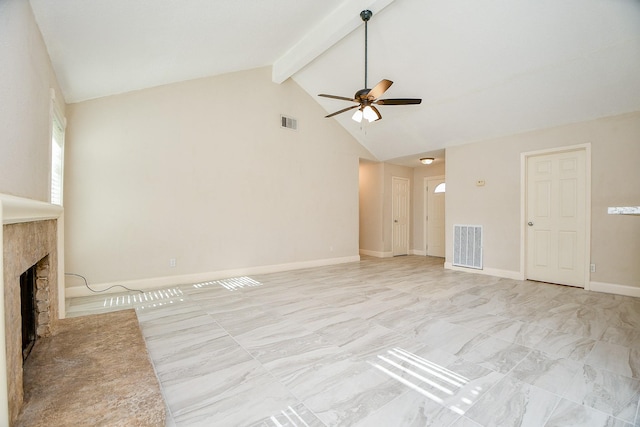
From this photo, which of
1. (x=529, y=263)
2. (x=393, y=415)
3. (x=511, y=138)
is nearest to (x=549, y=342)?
(x=393, y=415)

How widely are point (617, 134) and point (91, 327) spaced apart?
6.85 metres

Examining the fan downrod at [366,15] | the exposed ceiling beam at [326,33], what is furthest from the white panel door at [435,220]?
the fan downrod at [366,15]

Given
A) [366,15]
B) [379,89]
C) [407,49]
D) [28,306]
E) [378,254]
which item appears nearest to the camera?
[28,306]

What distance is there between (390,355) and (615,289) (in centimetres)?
416

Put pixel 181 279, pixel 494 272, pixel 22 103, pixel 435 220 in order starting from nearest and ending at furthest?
pixel 22 103 < pixel 181 279 < pixel 494 272 < pixel 435 220

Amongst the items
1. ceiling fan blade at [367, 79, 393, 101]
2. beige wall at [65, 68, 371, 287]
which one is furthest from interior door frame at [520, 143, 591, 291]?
beige wall at [65, 68, 371, 287]

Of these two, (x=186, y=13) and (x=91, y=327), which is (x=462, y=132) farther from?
(x=91, y=327)

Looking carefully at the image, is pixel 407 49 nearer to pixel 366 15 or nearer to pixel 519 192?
pixel 366 15

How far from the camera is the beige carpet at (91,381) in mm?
1286

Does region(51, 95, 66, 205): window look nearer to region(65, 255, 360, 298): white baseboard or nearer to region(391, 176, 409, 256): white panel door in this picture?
region(65, 255, 360, 298): white baseboard

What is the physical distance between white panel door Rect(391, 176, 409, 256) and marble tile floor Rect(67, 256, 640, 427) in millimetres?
3641

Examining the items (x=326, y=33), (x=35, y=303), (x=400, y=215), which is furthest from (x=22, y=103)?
(x=400, y=215)

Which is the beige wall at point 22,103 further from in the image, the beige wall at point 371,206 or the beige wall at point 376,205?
the beige wall at point 376,205

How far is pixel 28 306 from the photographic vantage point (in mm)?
2072
